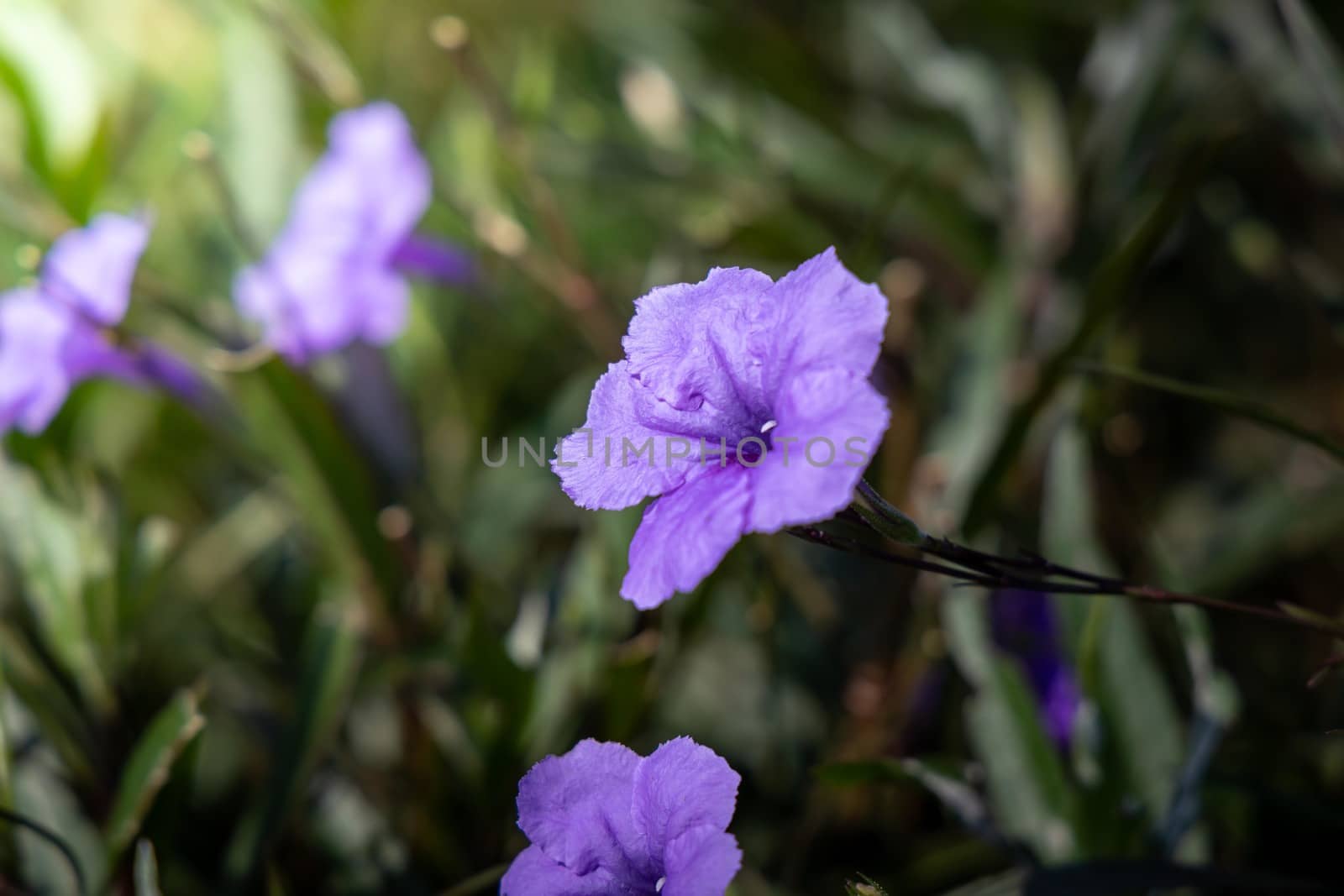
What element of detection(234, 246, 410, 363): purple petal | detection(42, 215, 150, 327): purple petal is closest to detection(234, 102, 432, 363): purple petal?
detection(234, 246, 410, 363): purple petal

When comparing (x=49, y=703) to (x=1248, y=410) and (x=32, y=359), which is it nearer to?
(x=32, y=359)

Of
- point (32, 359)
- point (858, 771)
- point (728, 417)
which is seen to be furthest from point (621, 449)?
point (32, 359)

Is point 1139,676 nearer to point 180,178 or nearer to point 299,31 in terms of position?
point 299,31

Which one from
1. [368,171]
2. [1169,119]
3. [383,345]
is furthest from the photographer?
[1169,119]

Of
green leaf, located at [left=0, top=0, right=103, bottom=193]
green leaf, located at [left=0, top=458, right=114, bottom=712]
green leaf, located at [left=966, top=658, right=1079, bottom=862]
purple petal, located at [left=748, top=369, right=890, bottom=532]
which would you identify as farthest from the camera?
green leaf, located at [left=0, top=0, right=103, bottom=193]

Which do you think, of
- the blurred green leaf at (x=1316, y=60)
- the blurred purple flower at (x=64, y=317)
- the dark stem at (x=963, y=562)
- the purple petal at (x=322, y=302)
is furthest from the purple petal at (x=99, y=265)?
the blurred green leaf at (x=1316, y=60)

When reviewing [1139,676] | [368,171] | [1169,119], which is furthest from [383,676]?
[1169,119]

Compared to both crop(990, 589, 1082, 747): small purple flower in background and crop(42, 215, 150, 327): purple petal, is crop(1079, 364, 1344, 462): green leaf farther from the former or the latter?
crop(42, 215, 150, 327): purple petal
